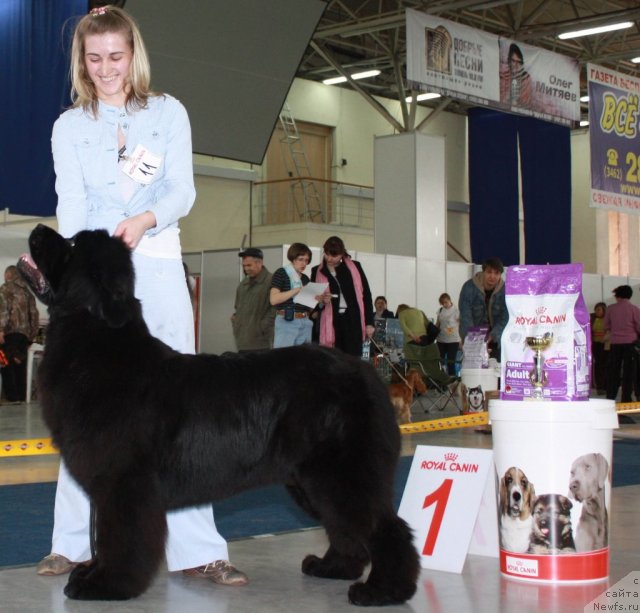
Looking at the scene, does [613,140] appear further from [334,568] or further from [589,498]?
[334,568]

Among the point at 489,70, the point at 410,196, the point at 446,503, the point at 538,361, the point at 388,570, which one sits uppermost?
Result: the point at 489,70

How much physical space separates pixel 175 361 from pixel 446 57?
37.5 ft

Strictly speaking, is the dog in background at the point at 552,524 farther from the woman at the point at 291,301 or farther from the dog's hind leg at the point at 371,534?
the woman at the point at 291,301

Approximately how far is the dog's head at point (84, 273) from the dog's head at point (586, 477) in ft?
5.22

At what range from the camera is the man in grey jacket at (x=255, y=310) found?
8422 millimetres

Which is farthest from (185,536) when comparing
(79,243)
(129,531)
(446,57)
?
(446,57)

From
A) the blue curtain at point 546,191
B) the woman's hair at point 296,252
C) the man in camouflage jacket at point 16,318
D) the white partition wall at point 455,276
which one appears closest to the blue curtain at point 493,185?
the blue curtain at point 546,191

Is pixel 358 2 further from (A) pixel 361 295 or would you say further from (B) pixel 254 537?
(B) pixel 254 537

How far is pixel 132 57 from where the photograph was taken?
3172 mm

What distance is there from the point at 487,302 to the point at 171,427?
5.54 m

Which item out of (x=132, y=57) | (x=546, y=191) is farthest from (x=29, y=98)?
(x=546, y=191)

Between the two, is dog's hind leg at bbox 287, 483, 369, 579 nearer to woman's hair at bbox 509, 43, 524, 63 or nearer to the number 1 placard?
the number 1 placard

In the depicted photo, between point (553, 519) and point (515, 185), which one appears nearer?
point (553, 519)

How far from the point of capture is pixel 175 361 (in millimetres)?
2898
